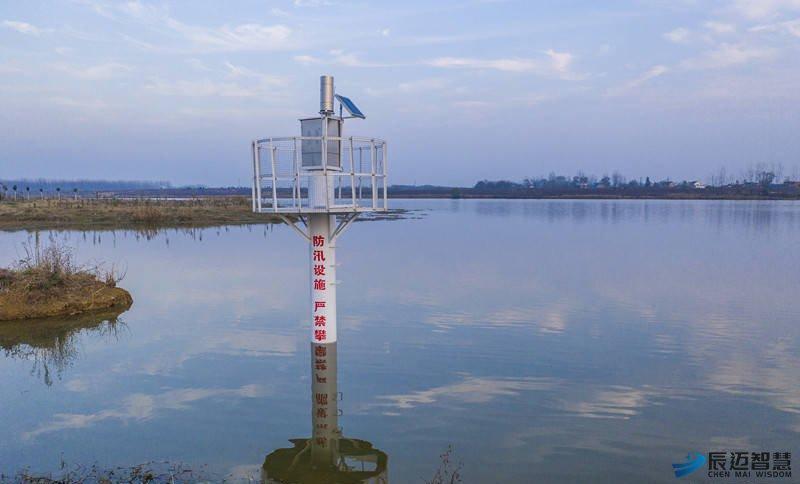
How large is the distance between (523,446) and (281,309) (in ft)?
36.2

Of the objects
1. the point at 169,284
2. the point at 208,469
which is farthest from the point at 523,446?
the point at 169,284

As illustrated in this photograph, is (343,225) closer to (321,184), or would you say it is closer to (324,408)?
(321,184)

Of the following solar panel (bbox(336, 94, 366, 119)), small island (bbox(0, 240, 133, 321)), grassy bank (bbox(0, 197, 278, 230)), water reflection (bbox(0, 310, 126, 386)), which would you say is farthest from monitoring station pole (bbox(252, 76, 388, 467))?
grassy bank (bbox(0, 197, 278, 230))

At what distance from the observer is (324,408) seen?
10531 mm

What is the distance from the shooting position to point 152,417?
990cm

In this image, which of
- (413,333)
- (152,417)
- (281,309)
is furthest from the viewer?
(281,309)

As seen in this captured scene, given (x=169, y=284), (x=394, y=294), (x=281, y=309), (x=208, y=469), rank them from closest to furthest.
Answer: (x=208, y=469), (x=281, y=309), (x=394, y=294), (x=169, y=284)

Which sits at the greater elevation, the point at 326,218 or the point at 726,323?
the point at 326,218

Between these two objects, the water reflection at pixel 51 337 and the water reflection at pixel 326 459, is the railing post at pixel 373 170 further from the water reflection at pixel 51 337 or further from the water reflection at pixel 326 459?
the water reflection at pixel 51 337

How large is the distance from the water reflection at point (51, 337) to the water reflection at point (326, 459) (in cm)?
591

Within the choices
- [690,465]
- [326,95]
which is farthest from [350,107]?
[690,465]

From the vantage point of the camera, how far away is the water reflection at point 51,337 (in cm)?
1287

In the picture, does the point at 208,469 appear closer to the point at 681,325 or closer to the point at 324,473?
the point at 324,473

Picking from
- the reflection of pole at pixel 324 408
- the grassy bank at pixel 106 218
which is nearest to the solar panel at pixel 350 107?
the reflection of pole at pixel 324 408
